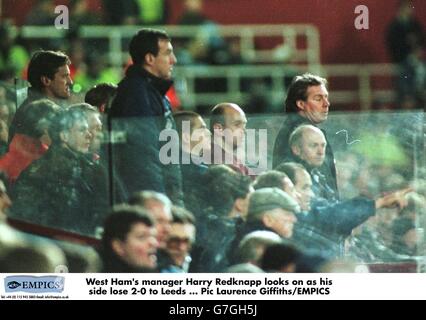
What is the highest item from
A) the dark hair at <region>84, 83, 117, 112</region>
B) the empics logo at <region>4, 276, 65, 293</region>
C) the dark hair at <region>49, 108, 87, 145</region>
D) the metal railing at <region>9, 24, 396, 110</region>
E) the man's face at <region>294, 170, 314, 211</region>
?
the metal railing at <region>9, 24, 396, 110</region>

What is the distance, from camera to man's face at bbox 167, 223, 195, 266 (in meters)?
4.68

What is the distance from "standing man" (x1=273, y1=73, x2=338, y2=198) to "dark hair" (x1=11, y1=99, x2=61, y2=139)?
1.17 metres

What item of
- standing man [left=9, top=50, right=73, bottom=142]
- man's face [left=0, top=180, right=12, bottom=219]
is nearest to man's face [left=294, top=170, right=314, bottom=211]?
standing man [left=9, top=50, right=73, bottom=142]

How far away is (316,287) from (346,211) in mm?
416

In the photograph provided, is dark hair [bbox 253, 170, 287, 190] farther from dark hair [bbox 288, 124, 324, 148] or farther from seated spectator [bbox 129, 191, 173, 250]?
seated spectator [bbox 129, 191, 173, 250]

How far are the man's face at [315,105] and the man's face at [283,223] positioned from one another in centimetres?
50

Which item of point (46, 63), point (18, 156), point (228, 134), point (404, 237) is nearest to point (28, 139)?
point (18, 156)

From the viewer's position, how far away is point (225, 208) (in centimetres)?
471

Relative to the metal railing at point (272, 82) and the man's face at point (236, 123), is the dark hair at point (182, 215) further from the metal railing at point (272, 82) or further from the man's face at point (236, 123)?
the metal railing at point (272, 82)

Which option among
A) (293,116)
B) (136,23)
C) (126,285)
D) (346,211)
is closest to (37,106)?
(136,23)

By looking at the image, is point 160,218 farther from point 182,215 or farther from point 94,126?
point 94,126

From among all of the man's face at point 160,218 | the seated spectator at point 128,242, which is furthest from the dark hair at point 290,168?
the seated spectator at point 128,242
